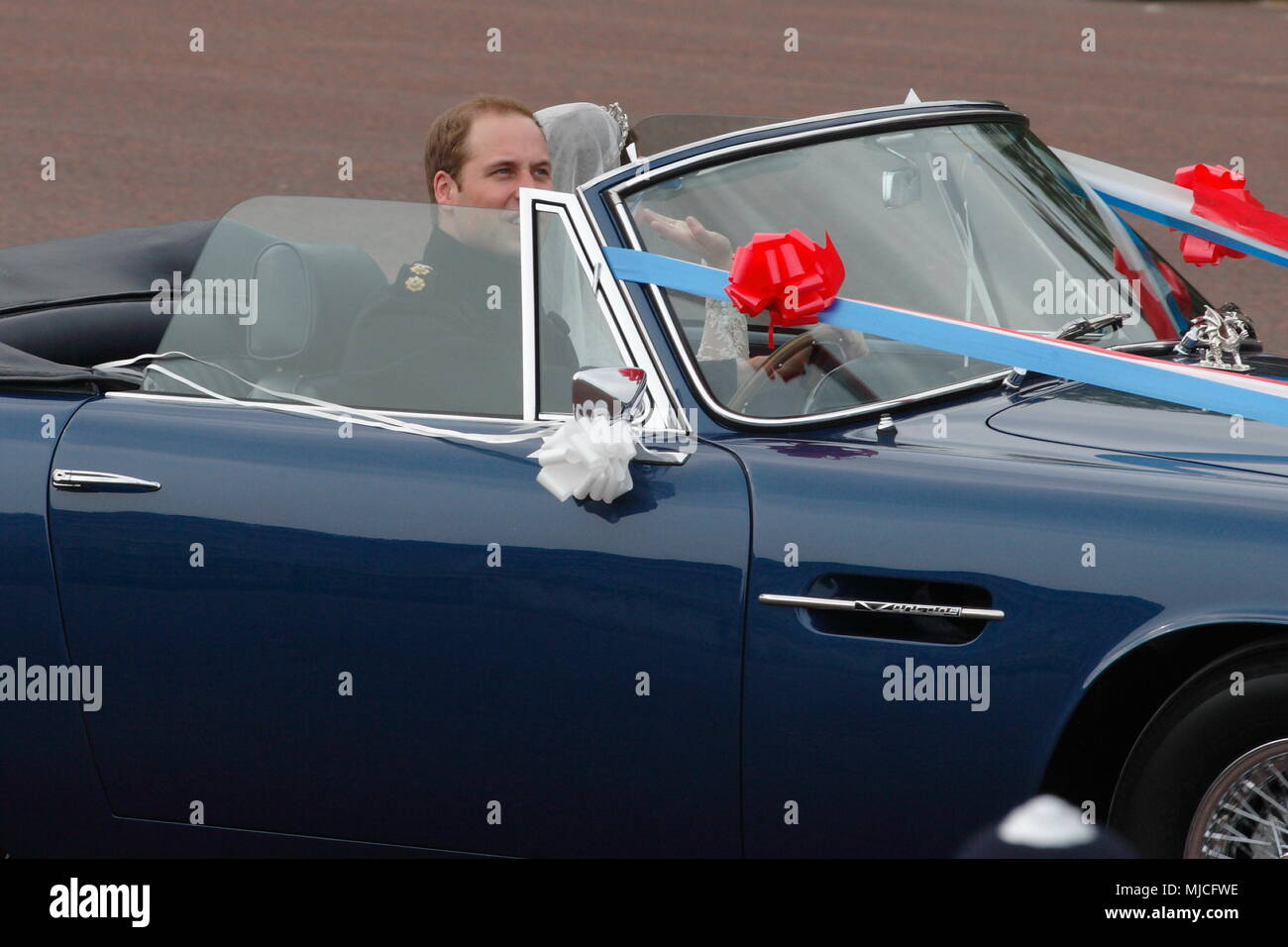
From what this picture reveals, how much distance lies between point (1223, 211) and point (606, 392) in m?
2.05

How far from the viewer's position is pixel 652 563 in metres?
3.06

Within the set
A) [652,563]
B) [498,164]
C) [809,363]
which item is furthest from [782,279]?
[498,164]

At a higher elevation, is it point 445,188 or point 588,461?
point 445,188

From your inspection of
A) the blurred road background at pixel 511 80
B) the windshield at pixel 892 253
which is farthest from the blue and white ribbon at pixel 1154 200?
the blurred road background at pixel 511 80

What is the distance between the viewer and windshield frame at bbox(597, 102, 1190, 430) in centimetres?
334

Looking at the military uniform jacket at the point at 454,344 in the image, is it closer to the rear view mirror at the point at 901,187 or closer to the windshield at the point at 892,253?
the windshield at the point at 892,253

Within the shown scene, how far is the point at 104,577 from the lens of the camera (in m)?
3.27

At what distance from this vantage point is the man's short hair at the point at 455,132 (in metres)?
4.03

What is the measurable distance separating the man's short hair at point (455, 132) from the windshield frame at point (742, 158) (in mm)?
619

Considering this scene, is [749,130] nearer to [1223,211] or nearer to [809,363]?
[809,363]

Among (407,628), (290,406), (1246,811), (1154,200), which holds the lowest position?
(1246,811)
